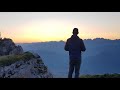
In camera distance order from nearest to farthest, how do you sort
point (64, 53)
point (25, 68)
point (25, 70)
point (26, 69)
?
point (25, 70), point (26, 69), point (25, 68), point (64, 53)

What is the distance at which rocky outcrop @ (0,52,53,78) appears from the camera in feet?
58.7

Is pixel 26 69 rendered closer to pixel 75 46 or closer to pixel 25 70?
pixel 25 70

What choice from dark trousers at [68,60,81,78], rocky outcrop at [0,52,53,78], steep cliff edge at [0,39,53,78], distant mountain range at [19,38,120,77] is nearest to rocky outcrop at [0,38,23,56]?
steep cliff edge at [0,39,53,78]

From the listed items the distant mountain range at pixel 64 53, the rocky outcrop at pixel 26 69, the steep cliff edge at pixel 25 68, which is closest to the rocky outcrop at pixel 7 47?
the steep cliff edge at pixel 25 68

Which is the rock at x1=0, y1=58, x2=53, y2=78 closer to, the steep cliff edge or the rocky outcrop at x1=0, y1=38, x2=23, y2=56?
the steep cliff edge

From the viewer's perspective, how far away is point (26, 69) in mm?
18203

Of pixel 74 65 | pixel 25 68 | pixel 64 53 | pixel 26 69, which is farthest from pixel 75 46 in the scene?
pixel 64 53

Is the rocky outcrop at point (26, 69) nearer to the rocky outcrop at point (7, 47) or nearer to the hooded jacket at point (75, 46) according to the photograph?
the rocky outcrop at point (7, 47)

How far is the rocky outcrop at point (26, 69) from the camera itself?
1789cm
